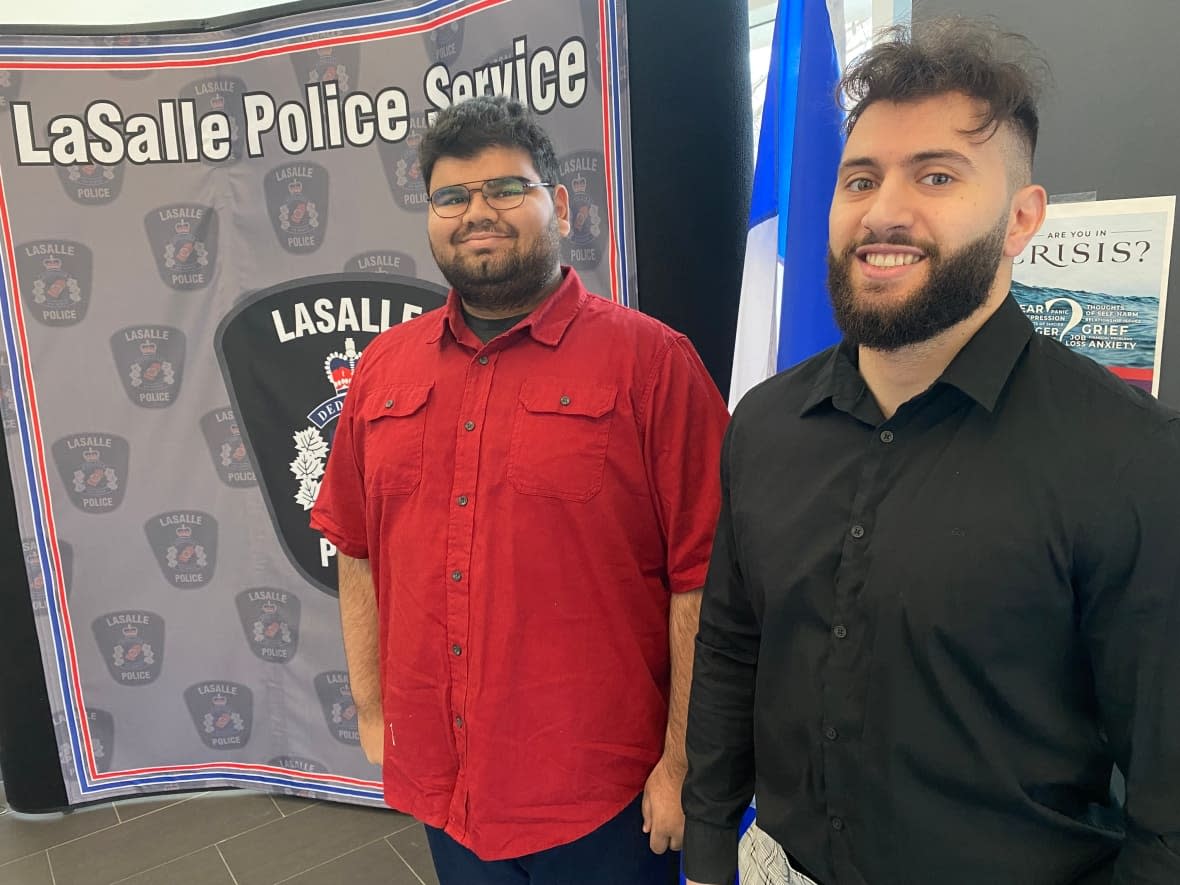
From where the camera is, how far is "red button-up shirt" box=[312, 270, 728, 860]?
1240mm

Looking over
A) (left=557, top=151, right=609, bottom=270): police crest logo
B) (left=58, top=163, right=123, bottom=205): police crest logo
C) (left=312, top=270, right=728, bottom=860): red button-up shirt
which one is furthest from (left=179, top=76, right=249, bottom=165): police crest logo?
(left=312, top=270, right=728, bottom=860): red button-up shirt

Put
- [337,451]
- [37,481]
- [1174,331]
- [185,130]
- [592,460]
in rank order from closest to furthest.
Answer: [1174,331]
[592,460]
[337,451]
[185,130]
[37,481]

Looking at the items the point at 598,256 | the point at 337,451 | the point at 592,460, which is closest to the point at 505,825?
the point at 592,460

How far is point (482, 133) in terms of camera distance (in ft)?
4.21

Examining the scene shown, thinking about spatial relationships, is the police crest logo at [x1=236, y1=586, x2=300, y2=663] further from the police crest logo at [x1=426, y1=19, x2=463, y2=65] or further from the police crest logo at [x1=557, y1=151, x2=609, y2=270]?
the police crest logo at [x1=426, y1=19, x2=463, y2=65]

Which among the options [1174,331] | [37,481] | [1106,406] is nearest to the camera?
[1106,406]

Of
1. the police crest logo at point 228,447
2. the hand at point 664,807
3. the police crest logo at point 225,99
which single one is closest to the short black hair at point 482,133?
the hand at point 664,807

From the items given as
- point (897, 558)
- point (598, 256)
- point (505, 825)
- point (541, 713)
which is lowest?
point (505, 825)

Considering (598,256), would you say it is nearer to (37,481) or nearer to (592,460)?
(592,460)

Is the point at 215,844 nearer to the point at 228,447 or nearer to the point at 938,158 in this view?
the point at 228,447

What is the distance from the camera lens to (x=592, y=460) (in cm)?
124

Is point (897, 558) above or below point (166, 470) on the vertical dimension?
above

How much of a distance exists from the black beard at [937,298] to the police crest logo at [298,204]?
1.78 m

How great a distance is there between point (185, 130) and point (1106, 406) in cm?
241
